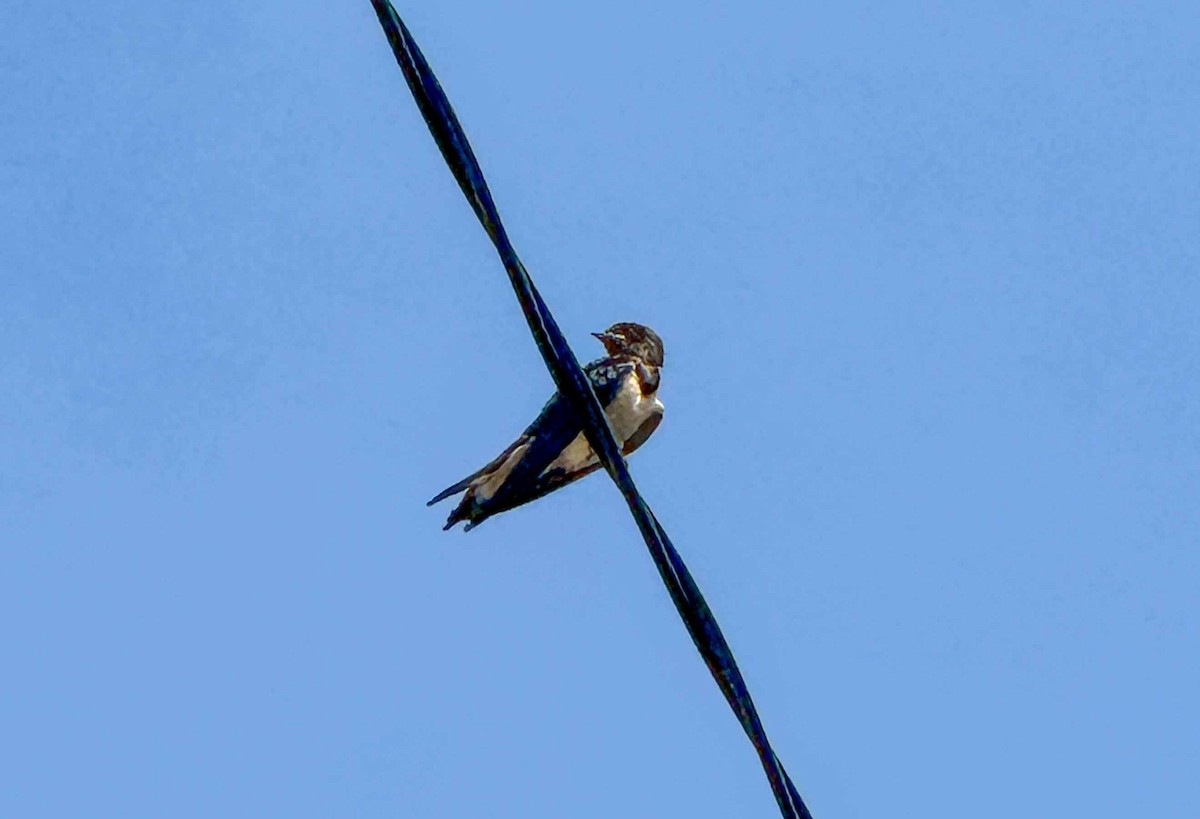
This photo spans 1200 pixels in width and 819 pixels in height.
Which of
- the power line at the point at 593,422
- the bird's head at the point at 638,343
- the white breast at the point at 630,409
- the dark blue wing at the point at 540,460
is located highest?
the bird's head at the point at 638,343

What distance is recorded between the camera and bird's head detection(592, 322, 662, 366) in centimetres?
750

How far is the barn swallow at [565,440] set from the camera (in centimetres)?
685

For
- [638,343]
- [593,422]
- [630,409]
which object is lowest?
[593,422]

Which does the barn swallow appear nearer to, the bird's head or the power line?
the bird's head

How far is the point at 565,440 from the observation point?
6945 millimetres

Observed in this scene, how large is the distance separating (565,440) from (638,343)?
74 centimetres

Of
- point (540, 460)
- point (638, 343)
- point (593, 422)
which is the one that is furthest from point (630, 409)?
point (593, 422)

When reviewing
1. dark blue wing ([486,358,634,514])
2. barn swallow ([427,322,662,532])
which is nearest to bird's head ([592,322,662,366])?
barn swallow ([427,322,662,532])

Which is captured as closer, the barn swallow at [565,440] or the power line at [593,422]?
the power line at [593,422]

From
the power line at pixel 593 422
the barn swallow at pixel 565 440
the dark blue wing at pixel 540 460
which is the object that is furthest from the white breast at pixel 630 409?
the power line at pixel 593 422

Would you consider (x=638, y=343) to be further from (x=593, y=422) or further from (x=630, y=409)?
(x=593, y=422)

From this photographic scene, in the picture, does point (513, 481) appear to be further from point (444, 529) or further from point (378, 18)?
point (378, 18)

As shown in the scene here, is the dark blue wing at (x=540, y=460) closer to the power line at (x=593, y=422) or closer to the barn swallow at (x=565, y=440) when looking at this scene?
the barn swallow at (x=565, y=440)

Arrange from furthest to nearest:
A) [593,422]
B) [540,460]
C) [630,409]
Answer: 1. [630,409]
2. [540,460]
3. [593,422]
